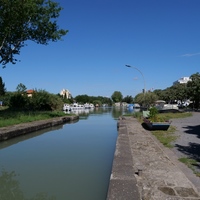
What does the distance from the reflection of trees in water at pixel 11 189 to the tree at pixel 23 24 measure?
18.4 metres

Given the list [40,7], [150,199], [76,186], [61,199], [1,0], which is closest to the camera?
[150,199]

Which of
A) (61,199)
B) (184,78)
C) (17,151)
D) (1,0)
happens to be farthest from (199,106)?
(184,78)

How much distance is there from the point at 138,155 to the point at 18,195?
14.3ft

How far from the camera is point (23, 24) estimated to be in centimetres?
2598

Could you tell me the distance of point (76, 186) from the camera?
6.77 metres

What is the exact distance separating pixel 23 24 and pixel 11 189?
22.5 m

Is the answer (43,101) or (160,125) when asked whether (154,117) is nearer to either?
(160,125)

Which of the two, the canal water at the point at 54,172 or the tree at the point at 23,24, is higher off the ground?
the tree at the point at 23,24

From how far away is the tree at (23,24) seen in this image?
22969mm

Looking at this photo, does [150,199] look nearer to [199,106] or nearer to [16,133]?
[16,133]

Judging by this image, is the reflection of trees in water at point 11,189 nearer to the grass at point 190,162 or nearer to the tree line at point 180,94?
the grass at point 190,162

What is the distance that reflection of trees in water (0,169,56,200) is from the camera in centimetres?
597

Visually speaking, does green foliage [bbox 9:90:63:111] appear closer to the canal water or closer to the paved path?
the canal water

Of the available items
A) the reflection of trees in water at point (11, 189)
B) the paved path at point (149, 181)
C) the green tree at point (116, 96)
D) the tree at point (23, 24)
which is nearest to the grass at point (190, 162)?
the paved path at point (149, 181)
